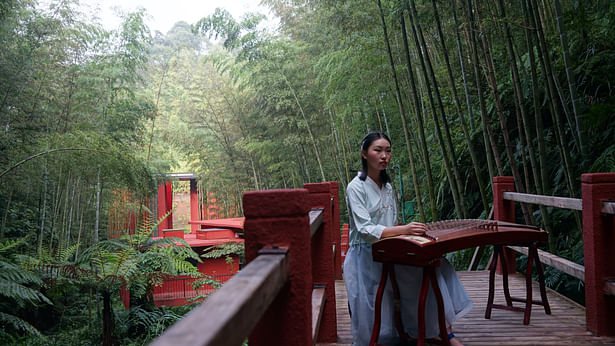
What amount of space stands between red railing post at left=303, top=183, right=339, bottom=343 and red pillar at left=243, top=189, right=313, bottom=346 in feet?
3.21

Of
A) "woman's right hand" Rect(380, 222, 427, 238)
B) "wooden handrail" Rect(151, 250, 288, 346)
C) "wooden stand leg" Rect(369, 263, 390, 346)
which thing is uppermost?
"wooden handrail" Rect(151, 250, 288, 346)

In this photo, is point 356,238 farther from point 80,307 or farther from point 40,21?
point 80,307

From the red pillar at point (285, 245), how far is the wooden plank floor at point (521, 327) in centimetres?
133

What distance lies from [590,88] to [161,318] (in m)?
5.51

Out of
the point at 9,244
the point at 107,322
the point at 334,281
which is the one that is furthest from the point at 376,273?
the point at 9,244

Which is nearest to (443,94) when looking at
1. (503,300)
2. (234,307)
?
(503,300)

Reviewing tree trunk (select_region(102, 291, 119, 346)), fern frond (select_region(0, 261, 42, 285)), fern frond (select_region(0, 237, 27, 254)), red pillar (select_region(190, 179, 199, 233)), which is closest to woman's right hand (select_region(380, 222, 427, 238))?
tree trunk (select_region(102, 291, 119, 346))

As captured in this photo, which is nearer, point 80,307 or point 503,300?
point 503,300

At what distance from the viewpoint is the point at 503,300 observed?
314cm

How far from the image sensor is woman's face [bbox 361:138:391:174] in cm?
215

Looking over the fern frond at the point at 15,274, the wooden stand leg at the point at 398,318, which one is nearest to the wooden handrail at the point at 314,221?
the wooden stand leg at the point at 398,318

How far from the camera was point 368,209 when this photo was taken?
7.10 ft

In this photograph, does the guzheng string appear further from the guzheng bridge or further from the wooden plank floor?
the wooden plank floor

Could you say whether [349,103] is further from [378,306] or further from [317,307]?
[317,307]
